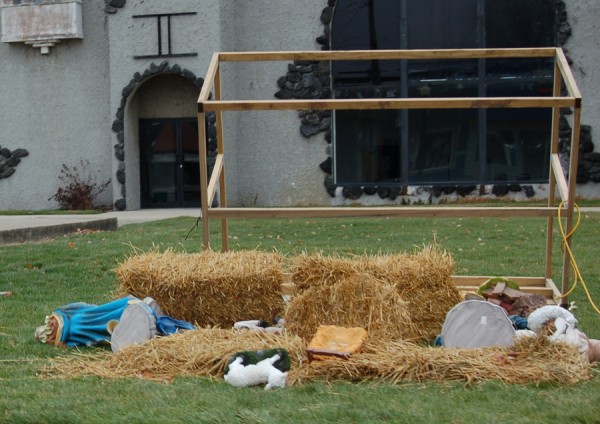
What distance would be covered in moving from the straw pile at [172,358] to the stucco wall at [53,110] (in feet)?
49.7

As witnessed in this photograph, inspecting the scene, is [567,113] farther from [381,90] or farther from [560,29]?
[381,90]

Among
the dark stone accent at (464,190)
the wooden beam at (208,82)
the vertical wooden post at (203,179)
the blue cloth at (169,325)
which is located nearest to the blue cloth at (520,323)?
the blue cloth at (169,325)

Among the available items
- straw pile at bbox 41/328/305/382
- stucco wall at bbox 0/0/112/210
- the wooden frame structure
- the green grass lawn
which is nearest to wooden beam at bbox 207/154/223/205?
the wooden frame structure

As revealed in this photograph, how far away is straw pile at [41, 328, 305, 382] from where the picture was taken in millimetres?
4617

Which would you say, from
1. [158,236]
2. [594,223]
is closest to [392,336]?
[158,236]

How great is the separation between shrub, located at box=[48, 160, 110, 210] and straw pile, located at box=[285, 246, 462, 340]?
14.4m

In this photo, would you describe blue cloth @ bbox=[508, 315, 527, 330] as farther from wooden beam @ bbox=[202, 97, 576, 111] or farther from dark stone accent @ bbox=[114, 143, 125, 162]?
dark stone accent @ bbox=[114, 143, 125, 162]

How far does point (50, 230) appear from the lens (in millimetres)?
12312

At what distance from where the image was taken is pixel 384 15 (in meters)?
18.2

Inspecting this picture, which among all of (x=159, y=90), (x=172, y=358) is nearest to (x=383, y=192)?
(x=159, y=90)

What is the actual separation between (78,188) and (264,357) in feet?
51.4

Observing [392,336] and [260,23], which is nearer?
[392,336]

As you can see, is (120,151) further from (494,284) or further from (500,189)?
(494,284)

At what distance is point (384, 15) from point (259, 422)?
1549 cm
